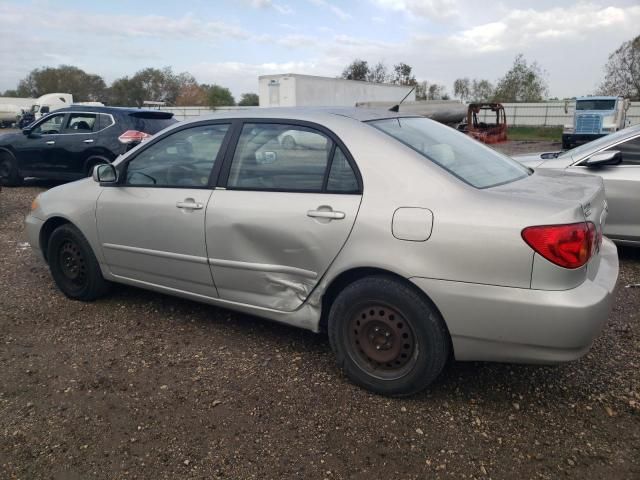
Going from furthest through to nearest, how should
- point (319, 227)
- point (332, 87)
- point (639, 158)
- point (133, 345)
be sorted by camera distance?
point (332, 87), point (639, 158), point (133, 345), point (319, 227)

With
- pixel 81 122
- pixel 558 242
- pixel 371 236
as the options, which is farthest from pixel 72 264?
pixel 81 122

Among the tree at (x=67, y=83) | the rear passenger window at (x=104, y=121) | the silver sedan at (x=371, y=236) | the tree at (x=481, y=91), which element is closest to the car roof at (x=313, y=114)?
the silver sedan at (x=371, y=236)

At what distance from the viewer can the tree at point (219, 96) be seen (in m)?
64.9

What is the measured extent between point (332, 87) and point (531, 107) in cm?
1759

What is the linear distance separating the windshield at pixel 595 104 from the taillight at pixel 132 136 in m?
21.1

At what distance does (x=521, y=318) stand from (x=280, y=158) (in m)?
1.67

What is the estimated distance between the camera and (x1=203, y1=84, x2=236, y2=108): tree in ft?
213

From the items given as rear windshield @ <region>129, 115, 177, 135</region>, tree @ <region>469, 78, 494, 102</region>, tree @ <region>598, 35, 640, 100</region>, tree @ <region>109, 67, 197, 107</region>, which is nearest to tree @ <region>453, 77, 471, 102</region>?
tree @ <region>469, 78, 494, 102</region>

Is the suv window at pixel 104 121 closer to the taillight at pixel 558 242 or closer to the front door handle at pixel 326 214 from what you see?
the front door handle at pixel 326 214

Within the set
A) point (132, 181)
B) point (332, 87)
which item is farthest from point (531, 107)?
point (132, 181)

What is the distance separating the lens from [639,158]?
206 inches

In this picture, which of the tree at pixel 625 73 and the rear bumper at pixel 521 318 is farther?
the tree at pixel 625 73

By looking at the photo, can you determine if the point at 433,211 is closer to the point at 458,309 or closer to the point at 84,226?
the point at 458,309

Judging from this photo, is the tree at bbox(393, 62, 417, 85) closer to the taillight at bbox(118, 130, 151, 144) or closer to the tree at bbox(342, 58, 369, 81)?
the tree at bbox(342, 58, 369, 81)
